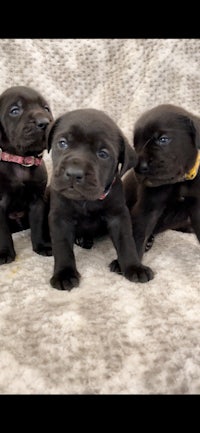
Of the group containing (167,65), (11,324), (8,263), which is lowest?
(8,263)

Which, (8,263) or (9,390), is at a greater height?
(9,390)

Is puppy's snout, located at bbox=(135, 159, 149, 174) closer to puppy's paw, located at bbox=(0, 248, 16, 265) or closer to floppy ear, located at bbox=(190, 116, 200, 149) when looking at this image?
floppy ear, located at bbox=(190, 116, 200, 149)

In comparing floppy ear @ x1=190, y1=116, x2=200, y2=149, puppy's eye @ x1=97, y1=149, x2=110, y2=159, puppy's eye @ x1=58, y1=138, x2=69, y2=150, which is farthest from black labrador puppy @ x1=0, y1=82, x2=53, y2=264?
floppy ear @ x1=190, y1=116, x2=200, y2=149

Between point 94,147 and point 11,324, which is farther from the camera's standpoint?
point 94,147

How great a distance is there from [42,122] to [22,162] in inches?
11.2

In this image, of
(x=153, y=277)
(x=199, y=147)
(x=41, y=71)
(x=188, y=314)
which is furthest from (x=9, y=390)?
(x=41, y=71)

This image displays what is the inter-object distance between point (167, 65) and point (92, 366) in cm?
273

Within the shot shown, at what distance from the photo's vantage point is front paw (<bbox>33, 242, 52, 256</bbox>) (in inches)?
114

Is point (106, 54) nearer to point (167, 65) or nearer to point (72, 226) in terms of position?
point (167, 65)

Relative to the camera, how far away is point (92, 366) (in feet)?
6.05

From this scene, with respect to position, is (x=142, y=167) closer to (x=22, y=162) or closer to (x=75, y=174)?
(x=75, y=174)

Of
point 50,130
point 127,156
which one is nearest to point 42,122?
point 50,130

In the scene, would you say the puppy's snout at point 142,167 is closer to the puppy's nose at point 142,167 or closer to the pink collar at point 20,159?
the puppy's nose at point 142,167

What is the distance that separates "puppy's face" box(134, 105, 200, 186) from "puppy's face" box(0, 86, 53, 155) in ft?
1.63
